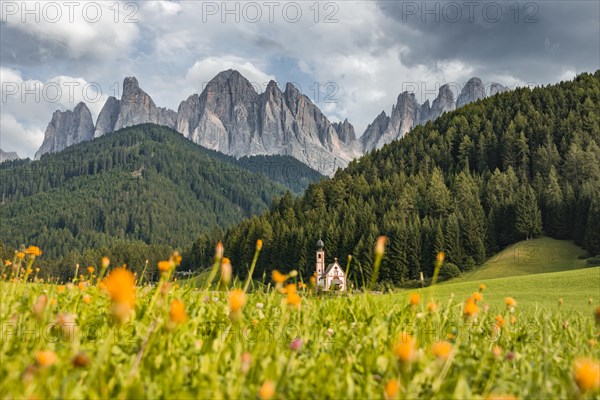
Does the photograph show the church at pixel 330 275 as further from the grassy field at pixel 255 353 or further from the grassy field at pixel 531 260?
the grassy field at pixel 531 260

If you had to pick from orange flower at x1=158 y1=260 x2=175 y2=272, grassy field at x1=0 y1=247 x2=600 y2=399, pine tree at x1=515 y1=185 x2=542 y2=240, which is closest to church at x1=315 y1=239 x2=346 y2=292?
grassy field at x1=0 y1=247 x2=600 y2=399

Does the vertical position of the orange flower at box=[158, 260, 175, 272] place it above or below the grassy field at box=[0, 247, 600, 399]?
above

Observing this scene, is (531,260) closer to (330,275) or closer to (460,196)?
(460,196)

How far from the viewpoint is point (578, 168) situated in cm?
8012

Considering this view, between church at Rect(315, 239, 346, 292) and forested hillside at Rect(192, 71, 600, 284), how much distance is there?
11.7 feet

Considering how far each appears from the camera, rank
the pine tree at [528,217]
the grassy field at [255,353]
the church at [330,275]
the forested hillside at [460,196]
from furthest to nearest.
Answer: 1. the pine tree at [528,217]
2. the forested hillside at [460,196]
3. the church at [330,275]
4. the grassy field at [255,353]

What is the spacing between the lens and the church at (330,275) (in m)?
6.22

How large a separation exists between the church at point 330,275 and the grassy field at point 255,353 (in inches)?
37.3

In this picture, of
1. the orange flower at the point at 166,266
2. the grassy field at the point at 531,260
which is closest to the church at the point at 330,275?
the orange flower at the point at 166,266

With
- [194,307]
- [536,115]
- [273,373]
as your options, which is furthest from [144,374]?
[536,115]

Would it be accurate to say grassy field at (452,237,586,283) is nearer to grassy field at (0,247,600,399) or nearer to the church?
the church

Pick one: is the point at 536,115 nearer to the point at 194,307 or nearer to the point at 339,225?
the point at 339,225

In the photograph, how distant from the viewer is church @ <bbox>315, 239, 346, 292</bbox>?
245 inches

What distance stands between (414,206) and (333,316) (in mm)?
84944
